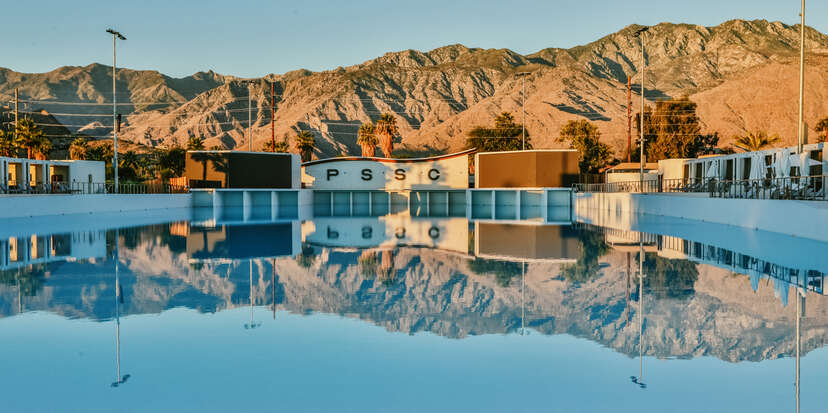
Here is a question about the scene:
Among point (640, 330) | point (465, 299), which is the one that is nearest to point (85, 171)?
point (465, 299)

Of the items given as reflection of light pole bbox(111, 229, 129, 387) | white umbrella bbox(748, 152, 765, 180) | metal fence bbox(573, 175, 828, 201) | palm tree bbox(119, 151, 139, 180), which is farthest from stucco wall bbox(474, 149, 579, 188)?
palm tree bbox(119, 151, 139, 180)

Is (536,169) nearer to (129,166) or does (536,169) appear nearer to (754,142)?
(754,142)

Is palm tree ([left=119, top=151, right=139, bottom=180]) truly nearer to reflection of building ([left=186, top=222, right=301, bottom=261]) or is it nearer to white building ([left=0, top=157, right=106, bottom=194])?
white building ([left=0, top=157, right=106, bottom=194])

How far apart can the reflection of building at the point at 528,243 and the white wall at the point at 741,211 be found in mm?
6384

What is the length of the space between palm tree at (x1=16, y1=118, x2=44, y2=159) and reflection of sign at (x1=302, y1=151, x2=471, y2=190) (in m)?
25.2

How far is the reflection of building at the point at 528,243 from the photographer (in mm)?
15469

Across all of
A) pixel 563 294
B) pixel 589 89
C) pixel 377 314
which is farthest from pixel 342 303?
pixel 589 89

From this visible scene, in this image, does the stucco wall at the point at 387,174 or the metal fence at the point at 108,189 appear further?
the stucco wall at the point at 387,174

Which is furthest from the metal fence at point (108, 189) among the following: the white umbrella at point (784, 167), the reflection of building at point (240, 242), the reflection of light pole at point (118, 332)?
the white umbrella at point (784, 167)

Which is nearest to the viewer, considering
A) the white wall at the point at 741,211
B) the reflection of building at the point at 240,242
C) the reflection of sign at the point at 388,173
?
the reflection of building at the point at 240,242

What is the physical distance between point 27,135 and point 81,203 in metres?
26.9

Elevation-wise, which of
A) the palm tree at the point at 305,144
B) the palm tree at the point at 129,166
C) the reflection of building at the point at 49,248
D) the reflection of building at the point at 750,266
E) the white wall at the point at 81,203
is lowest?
the reflection of building at the point at 49,248

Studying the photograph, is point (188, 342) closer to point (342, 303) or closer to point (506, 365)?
point (342, 303)

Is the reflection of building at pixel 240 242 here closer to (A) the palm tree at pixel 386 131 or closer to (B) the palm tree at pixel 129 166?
(B) the palm tree at pixel 129 166
